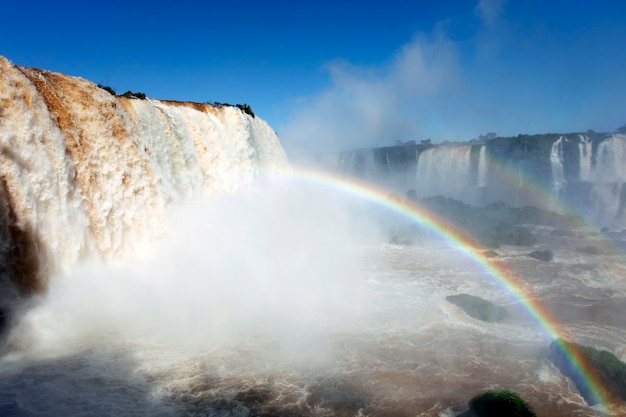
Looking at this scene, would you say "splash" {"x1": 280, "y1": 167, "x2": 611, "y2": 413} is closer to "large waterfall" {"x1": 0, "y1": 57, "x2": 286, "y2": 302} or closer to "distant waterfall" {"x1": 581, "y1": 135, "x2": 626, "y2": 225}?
"large waterfall" {"x1": 0, "y1": 57, "x2": 286, "y2": 302}

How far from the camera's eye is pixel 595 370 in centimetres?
774

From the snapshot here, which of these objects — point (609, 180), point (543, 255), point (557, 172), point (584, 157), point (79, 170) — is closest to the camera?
point (79, 170)

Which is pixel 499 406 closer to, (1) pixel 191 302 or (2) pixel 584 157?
(1) pixel 191 302

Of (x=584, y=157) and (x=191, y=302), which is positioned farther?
(x=584, y=157)

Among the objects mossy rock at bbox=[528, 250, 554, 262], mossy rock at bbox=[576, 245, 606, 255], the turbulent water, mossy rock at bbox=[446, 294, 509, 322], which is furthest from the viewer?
mossy rock at bbox=[576, 245, 606, 255]

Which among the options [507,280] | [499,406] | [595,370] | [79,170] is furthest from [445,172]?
[499,406]

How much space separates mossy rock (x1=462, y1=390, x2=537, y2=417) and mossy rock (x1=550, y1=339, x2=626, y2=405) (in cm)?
184

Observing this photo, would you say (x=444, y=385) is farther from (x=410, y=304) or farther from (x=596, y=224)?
(x=596, y=224)

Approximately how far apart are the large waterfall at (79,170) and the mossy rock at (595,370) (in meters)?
11.5

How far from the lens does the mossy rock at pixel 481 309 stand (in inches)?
435

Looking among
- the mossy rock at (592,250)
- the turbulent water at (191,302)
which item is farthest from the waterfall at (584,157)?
the turbulent water at (191,302)

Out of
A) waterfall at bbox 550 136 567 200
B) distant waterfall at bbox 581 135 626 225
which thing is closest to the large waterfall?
waterfall at bbox 550 136 567 200

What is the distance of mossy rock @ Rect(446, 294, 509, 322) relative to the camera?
11.0 m

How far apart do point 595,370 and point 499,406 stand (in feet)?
9.69
